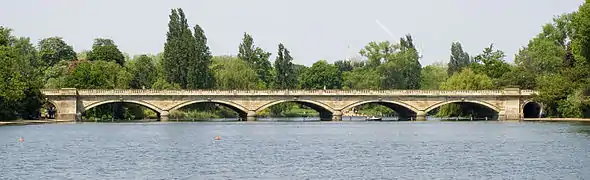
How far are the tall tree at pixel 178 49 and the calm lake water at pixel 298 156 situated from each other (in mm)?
31197

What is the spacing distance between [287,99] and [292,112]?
142ft

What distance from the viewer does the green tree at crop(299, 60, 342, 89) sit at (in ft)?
512

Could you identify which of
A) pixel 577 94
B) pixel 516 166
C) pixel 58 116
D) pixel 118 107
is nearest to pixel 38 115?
pixel 58 116

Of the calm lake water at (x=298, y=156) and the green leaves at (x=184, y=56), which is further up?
the green leaves at (x=184, y=56)

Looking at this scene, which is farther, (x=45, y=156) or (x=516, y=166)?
(x=45, y=156)

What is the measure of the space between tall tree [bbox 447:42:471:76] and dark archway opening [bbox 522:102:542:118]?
30661 mm

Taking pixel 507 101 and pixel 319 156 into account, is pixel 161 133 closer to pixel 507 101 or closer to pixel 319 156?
pixel 319 156

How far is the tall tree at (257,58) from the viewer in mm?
123875

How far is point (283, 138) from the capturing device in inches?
2386

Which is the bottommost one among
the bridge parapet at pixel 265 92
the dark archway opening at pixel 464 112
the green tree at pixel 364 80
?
the dark archway opening at pixel 464 112

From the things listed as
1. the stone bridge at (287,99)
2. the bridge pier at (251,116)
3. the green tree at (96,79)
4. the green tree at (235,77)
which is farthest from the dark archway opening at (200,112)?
the green tree at (96,79)

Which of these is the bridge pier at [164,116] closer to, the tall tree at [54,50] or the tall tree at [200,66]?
the tall tree at [200,66]

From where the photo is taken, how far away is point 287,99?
96.9 meters

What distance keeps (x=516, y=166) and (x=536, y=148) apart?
10061 millimetres
